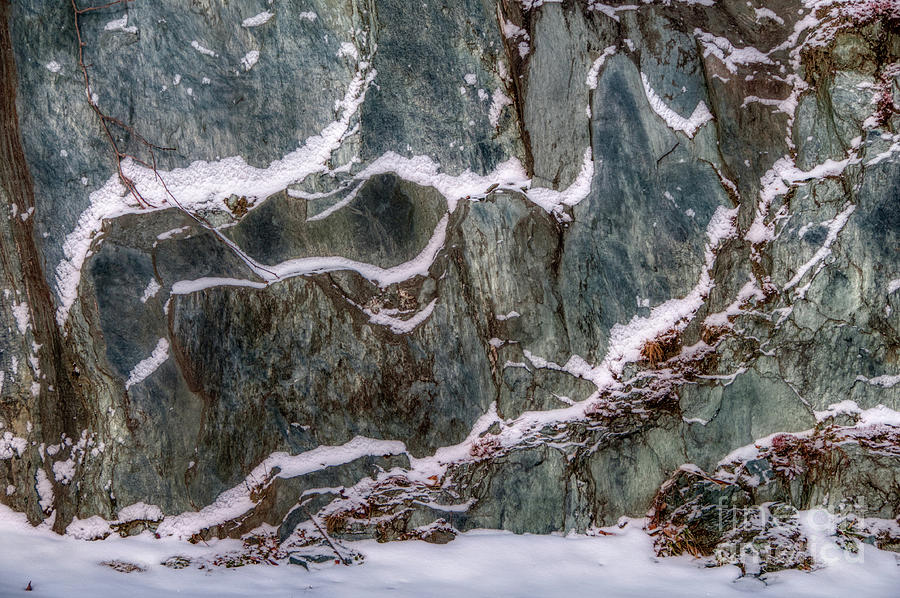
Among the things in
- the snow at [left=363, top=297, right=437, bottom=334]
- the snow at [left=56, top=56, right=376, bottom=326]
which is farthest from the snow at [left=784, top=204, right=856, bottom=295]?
the snow at [left=56, top=56, right=376, bottom=326]

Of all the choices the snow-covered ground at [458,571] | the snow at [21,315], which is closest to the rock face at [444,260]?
the snow at [21,315]


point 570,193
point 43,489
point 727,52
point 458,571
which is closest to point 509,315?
point 570,193

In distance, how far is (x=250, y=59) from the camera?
368cm

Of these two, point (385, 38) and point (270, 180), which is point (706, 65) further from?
point (270, 180)

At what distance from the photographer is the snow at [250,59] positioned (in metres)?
3.67

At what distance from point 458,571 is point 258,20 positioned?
150 inches

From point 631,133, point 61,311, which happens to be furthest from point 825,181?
point 61,311

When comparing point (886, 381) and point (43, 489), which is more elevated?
point (886, 381)

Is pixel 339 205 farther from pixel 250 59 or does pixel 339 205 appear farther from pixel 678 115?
pixel 678 115

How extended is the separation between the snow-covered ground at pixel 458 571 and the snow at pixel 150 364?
3.47 feet

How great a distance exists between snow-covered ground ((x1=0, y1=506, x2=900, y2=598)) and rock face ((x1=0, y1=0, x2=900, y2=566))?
14 cm

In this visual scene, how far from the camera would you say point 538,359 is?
3.87m

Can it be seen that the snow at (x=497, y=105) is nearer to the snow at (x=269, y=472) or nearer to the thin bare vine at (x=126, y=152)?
the thin bare vine at (x=126, y=152)

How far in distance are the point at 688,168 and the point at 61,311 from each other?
4.24 metres
